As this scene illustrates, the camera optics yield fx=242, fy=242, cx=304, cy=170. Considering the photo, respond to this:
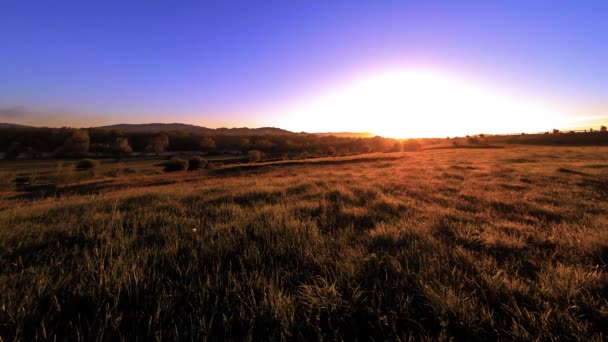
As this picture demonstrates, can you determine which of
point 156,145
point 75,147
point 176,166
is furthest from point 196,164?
point 75,147

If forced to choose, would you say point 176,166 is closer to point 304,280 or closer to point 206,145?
point 304,280

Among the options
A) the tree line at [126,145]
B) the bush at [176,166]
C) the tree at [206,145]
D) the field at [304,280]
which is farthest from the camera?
the tree at [206,145]

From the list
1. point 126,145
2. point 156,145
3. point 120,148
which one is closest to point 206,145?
point 156,145

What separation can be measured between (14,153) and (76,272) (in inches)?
5323

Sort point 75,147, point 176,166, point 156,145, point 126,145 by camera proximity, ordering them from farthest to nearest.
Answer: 1. point 156,145
2. point 126,145
3. point 75,147
4. point 176,166

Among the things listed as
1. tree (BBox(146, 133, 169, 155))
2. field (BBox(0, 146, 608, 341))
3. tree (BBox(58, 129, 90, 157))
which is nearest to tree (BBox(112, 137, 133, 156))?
tree (BBox(58, 129, 90, 157))

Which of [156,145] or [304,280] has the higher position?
[156,145]

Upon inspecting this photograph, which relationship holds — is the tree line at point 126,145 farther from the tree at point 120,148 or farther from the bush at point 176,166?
the bush at point 176,166

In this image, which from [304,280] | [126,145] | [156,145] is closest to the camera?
[304,280]

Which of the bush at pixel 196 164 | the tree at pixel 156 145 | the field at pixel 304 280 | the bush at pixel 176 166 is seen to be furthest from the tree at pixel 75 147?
the field at pixel 304 280

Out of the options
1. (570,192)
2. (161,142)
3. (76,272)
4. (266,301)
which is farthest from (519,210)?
(161,142)

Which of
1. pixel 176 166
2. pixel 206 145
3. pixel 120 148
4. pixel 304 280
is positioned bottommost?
pixel 176 166

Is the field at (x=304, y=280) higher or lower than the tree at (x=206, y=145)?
lower

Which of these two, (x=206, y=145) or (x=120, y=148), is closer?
(x=120, y=148)
